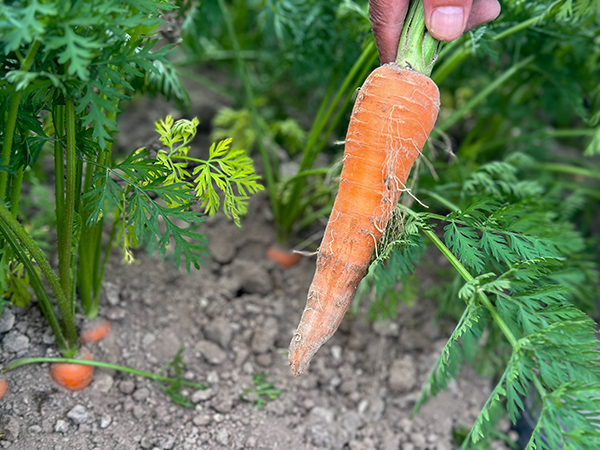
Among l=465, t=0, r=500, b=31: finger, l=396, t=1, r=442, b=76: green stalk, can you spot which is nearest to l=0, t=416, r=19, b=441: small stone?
l=396, t=1, r=442, b=76: green stalk

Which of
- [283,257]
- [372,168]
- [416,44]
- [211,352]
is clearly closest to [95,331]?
[211,352]

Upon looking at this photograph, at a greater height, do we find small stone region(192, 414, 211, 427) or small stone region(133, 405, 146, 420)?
small stone region(133, 405, 146, 420)

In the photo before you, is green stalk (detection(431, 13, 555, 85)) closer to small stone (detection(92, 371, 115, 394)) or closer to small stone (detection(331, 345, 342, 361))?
small stone (detection(331, 345, 342, 361))

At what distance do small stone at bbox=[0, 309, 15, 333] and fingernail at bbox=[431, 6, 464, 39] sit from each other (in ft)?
3.85

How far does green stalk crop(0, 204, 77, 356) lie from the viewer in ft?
3.00

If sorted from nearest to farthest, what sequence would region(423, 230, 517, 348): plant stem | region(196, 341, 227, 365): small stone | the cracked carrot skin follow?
region(423, 230, 517, 348): plant stem → the cracked carrot skin → region(196, 341, 227, 365): small stone

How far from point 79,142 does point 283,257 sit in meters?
0.86

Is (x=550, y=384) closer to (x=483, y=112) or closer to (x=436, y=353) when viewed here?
(x=436, y=353)

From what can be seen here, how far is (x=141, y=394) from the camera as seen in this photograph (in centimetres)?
116

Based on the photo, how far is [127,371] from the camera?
114 centimetres

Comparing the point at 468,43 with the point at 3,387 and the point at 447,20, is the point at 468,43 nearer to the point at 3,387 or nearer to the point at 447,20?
the point at 447,20

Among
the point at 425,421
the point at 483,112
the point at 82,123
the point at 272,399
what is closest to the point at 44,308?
the point at 82,123

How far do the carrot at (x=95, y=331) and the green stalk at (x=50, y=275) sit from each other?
66 millimetres

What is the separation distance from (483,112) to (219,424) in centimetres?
147
